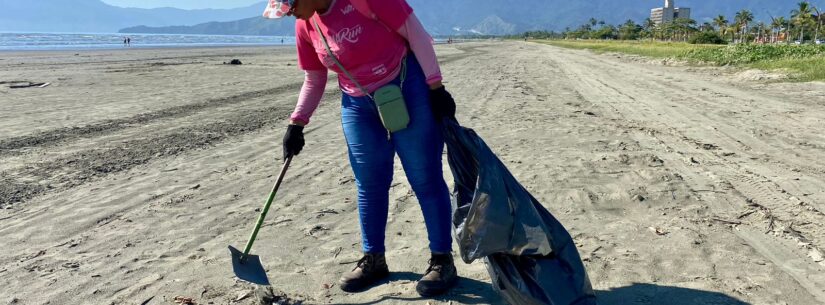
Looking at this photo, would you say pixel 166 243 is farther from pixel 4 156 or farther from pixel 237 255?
pixel 4 156

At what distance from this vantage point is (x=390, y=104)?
2.68 meters

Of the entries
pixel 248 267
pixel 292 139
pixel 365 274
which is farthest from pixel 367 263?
pixel 292 139

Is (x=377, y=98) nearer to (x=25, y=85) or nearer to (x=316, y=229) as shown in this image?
(x=316, y=229)

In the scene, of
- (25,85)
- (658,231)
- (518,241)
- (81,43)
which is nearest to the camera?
(518,241)

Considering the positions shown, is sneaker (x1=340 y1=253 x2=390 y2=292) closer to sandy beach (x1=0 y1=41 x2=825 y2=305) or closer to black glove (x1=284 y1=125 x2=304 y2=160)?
sandy beach (x1=0 y1=41 x2=825 y2=305)

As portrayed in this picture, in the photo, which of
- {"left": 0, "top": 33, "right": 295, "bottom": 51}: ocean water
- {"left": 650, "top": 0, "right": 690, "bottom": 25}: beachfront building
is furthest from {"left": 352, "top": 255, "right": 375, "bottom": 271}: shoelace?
{"left": 650, "top": 0, "right": 690, "bottom": 25}: beachfront building

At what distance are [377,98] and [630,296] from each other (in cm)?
165

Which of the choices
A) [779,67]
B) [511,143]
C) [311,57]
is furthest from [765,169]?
[779,67]

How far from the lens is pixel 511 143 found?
272 inches

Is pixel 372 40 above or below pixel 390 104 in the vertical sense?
above

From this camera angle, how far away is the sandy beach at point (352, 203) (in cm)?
316

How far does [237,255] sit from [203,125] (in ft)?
20.1

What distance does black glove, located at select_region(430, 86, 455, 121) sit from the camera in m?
2.73

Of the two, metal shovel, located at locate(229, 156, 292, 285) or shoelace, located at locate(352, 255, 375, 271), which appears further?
shoelace, located at locate(352, 255, 375, 271)
